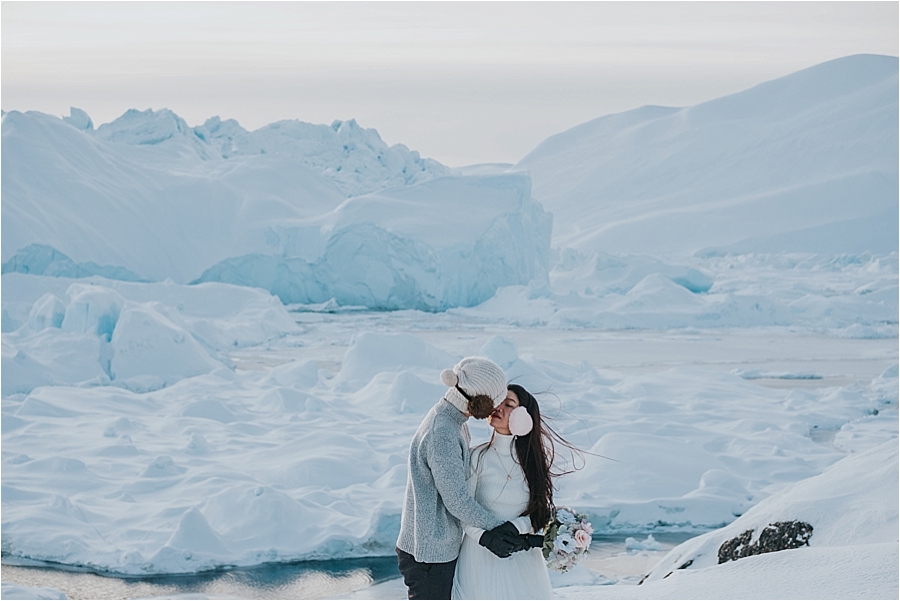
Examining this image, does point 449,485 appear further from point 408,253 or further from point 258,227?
point 258,227

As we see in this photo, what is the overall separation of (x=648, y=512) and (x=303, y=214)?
15.7 meters

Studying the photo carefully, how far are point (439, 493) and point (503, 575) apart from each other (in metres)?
0.29

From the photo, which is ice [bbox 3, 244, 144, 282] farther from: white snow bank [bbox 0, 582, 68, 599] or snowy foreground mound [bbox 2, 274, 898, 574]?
white snow bank [bbox 0, 582, 68, 599]

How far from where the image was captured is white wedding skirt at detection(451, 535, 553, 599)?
265 cm

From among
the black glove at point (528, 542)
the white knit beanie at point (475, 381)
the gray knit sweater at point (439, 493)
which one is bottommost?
the black glove at point (528, 542)

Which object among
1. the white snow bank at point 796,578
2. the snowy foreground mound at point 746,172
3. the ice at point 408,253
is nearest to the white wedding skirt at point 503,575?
the white snow bank at point 796,578

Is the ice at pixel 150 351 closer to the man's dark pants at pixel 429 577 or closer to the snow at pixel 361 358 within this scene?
the snow at pixel 361 358

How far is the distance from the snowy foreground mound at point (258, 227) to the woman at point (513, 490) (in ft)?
55.5

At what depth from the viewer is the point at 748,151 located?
5012 centimetres

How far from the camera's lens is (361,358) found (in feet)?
41.1

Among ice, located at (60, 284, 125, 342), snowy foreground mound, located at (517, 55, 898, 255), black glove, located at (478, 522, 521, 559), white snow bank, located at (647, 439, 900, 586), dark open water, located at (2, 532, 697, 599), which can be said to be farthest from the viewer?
snowy foreground mound, located at (517, 55, 898, 255)

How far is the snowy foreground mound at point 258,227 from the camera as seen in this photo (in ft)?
62.4

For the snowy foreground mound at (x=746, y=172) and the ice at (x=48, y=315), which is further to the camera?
the snowy foreground mound at (x=746, y=172)

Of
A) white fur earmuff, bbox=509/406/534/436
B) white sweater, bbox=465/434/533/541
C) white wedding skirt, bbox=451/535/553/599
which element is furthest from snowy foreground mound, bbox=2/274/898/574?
white fur earmuff, bbox=509/406/534/436
